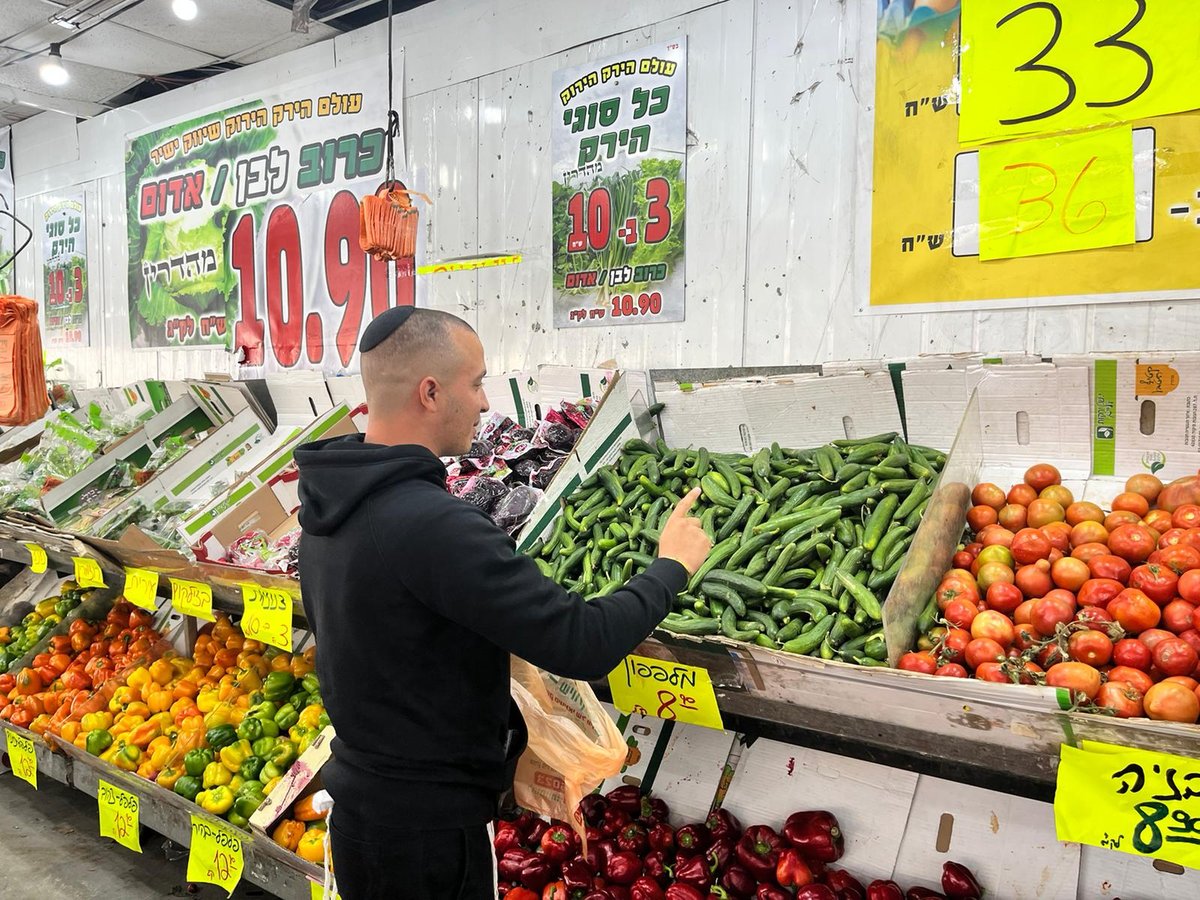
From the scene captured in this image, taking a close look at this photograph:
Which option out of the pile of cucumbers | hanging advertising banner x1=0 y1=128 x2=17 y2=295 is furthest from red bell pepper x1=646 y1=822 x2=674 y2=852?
hanging advertising banner x1=0 y1=128 x2=17 y2=295

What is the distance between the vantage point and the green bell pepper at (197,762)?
10.8 ft

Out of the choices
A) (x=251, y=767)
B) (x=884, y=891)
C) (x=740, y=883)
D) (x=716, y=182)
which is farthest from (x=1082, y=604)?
(x=251, y=767)

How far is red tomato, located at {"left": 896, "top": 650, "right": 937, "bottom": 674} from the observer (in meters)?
1.88

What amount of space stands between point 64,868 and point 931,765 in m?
3.69

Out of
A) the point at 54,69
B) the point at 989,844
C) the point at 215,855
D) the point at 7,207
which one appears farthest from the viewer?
the point at 7,207

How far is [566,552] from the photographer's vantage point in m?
2.71

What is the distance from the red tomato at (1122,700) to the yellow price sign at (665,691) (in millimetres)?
780

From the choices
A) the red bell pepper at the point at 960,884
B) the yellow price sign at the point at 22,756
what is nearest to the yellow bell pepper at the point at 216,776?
the yellow price sign at the point at 22,756

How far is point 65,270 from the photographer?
725 centimetres

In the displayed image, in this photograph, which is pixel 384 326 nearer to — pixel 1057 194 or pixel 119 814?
pixel 1057 194

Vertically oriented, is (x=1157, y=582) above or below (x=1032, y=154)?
below

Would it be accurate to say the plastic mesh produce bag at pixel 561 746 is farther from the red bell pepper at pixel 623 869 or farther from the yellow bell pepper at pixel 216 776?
the yellow bell pepper at pixel 216 776

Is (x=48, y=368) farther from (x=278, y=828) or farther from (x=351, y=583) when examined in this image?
(x=351, y=583)

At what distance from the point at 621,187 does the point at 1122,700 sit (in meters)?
2.82
